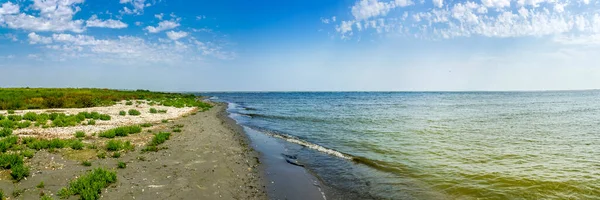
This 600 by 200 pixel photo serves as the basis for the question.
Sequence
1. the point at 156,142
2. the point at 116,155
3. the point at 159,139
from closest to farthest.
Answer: the point at 116,155 → the point at 156,142 → the point at 159,139

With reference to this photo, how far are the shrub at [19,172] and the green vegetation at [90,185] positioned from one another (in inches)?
81.0

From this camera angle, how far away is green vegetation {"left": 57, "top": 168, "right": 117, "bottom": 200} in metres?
10.0

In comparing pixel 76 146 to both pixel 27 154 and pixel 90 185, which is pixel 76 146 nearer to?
pixel 27 154

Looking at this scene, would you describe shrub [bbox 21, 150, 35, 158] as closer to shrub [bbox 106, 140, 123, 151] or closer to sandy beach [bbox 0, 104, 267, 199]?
sandy beach [bbox 0, 104, 267, 199]

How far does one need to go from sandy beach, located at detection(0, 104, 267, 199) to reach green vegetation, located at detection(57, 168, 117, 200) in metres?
0.23

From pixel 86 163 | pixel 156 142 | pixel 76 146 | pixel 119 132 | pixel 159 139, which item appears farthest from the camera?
pixel 119 132

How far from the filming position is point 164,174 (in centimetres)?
1318

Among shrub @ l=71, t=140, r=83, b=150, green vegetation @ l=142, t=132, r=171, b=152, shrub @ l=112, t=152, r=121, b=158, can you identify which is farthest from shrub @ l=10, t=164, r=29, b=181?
green vegetation @ l=142, t=132, r=171, b=152

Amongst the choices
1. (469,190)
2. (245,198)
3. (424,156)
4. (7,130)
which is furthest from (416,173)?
(7,130)

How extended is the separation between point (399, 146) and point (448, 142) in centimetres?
460

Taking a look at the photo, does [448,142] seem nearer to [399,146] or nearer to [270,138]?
[399,146]

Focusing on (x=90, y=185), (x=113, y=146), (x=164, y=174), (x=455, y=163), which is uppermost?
(x=113, y=146)

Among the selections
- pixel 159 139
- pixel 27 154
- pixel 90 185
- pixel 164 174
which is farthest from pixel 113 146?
pixel 90 185

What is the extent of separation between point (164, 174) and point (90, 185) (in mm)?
2890
